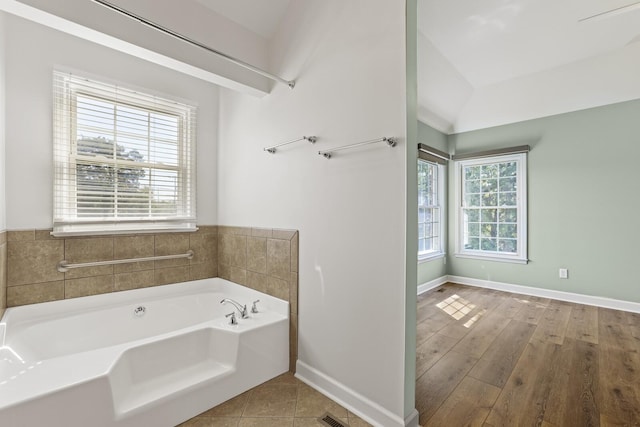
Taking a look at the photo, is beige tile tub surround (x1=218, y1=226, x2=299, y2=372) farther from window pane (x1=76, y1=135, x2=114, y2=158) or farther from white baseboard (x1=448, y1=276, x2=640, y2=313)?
white baseboard (x1=448, y1=276, x2=640, y2=313)

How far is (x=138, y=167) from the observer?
2607 mm

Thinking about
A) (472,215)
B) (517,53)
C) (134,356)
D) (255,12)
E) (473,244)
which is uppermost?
(517,53)

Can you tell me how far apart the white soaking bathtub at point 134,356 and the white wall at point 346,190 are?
425 mm

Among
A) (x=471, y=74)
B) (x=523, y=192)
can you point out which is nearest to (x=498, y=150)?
(x=523, y=192)

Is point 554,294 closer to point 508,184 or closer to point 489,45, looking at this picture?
point 508,184

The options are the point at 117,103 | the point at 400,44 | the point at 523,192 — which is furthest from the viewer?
the point at 523,192

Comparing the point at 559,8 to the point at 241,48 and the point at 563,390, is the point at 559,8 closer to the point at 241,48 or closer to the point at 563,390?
the point at 241,48

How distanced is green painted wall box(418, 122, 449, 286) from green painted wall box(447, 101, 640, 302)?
2.59 ft

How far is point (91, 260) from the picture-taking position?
234 cm

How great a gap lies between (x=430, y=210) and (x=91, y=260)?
429 centimetres

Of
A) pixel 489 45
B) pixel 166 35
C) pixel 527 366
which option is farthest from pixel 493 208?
pixel 166 35

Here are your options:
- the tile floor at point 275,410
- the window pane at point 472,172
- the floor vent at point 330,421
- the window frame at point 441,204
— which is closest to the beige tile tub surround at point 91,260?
the tile floor at point 275,410

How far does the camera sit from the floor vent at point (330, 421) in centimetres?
162

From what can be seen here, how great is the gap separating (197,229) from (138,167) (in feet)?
2.55
